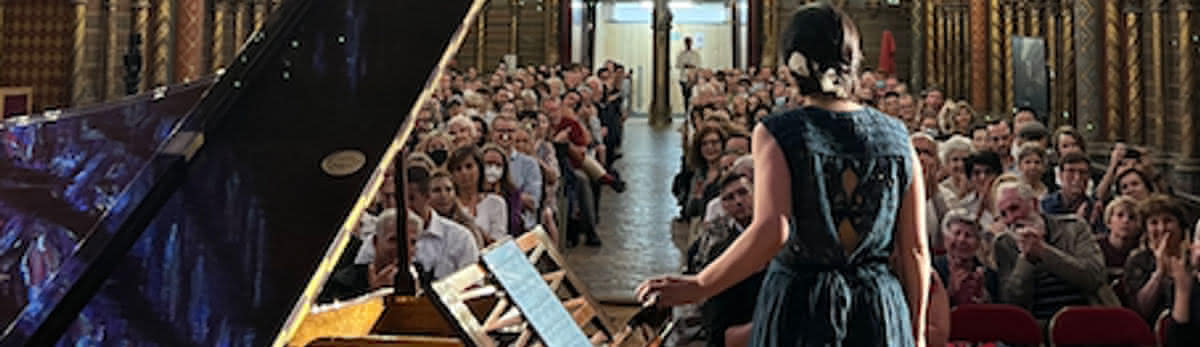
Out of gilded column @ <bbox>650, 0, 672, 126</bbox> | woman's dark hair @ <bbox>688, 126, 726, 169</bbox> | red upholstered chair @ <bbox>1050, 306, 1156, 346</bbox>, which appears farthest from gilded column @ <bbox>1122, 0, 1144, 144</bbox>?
gilded column @ <bbox>650, 0, 672, 126</bbox>

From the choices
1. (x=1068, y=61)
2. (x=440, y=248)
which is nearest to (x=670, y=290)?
(x=440, y=248)

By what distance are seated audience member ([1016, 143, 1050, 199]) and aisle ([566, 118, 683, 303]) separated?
2.42 meters

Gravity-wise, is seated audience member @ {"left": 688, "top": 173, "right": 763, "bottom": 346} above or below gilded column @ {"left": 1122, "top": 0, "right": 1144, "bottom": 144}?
below

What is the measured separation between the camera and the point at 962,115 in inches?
324

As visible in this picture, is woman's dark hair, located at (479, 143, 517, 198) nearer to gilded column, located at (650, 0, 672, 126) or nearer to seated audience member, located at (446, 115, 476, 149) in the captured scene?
seated audience member, located at (446, 115, 476, 149)

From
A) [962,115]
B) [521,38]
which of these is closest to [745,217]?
[962,115]

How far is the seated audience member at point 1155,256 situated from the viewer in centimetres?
384

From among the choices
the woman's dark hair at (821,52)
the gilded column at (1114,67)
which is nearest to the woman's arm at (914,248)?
the woman's dark hair at (821,52)

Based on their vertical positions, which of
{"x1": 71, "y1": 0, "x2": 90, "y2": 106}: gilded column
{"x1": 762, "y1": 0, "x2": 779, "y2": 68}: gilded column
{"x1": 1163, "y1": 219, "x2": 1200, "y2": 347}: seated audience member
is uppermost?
{"x1": 762, "y1": 0, "x2": 779, "y2": 68}: gilded column

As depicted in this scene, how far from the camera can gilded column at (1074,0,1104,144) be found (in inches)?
368

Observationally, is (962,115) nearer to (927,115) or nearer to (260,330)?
(927,115)

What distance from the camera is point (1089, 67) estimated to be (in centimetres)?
948

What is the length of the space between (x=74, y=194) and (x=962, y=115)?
6666 mm

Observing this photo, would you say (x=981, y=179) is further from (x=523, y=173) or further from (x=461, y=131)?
(x=461, y=131)
